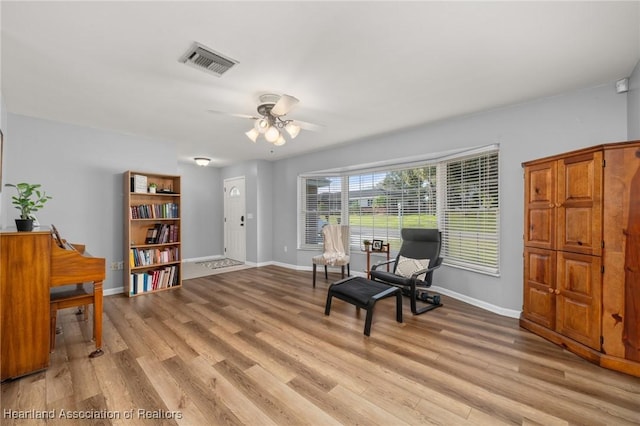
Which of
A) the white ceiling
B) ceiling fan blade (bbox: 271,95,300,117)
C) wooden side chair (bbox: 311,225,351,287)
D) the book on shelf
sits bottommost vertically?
wooden side chair (bbox: 311,225,351,287)

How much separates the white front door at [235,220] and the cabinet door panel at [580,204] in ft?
18.5

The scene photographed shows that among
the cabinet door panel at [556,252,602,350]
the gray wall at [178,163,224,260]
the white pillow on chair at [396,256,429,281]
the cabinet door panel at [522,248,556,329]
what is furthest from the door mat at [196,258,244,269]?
the cabinet door panel at [556,252,602,350]

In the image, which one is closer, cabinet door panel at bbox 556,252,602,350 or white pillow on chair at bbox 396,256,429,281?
cabinet door panel at bbox 556,252,602,350

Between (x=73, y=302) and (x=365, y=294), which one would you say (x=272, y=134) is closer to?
(x=365, y=294)

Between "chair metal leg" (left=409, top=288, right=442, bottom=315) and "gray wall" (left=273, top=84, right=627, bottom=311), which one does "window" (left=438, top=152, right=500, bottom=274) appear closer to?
"gray wall" (left=273, top=84, right=627, bottom=311)

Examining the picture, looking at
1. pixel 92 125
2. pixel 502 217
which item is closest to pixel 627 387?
pixel 502 217

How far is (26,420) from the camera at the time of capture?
154 centimetres

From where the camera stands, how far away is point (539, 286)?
264 cm

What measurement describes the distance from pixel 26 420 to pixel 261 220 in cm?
465

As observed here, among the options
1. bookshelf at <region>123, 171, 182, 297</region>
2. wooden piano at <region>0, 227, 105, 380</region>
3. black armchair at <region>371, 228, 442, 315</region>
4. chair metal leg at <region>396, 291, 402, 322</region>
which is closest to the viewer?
wooden piano at <region>0, 227, 105, 380</region>

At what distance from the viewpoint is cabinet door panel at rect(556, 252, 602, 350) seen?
2.17 meters

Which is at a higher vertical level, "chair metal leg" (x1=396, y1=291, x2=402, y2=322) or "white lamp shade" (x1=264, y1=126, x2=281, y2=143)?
"white lamp shade" (x1=264, y1=126, x2=281, y2=143)

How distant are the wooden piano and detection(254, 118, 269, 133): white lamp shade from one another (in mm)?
1947

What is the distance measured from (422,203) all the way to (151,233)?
446cm
